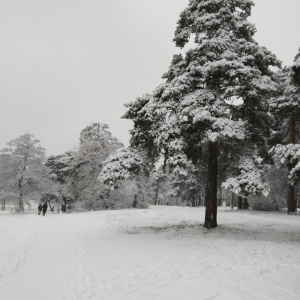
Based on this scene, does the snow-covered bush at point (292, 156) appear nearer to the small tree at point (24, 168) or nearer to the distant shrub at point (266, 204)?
the distant shrub at point (266, 204)

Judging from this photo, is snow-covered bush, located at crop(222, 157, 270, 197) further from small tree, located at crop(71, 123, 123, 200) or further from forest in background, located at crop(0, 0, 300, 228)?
small tree, located at crop(71, 123, 123, 200)

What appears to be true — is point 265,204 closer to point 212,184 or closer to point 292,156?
point 212,184

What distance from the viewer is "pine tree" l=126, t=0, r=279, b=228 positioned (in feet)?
42.2

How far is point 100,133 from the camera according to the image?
39031mm

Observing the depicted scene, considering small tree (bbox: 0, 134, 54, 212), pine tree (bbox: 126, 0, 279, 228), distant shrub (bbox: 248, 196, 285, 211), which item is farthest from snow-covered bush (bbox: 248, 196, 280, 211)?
small tree (bbox: 0, 134, 54, 212)

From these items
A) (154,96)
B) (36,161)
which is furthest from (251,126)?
(36,161)

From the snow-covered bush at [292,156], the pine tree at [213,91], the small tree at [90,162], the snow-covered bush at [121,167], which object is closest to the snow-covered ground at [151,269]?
the snow-covered bush at [292,156]

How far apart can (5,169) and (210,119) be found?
114 feet

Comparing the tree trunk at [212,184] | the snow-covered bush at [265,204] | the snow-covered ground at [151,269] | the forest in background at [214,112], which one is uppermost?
the forest in background at [214,112]

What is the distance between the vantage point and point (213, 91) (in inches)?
549

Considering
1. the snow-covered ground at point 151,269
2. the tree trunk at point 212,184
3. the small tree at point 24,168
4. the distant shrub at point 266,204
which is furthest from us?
the small tree at point 24,168

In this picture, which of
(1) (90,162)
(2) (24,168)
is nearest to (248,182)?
(1) (90,162)

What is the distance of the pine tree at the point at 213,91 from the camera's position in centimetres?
1287

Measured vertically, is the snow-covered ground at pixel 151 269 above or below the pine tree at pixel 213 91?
below
